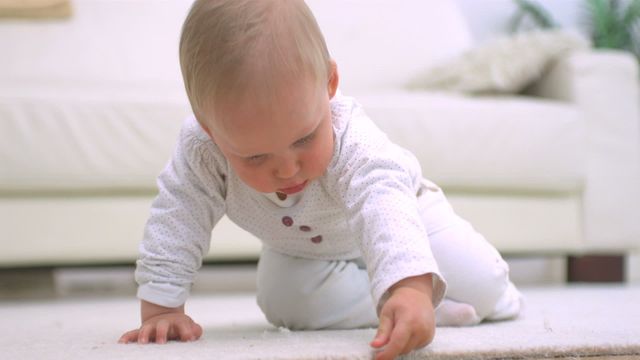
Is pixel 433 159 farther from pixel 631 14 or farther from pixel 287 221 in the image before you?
pixel 631 14

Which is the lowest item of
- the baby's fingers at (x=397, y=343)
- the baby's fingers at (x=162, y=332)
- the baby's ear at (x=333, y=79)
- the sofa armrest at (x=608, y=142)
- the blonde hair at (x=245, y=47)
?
the sofa armrest at (x=608, y=142)

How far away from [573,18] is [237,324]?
2380 mm

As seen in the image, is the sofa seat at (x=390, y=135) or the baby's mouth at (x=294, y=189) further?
the sofa seat at (x=390, y=135)

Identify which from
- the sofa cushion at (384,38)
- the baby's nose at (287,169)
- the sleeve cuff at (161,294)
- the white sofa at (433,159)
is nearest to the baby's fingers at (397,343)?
the baby's nose at (287,169)

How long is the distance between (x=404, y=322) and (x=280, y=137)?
0.59 ft

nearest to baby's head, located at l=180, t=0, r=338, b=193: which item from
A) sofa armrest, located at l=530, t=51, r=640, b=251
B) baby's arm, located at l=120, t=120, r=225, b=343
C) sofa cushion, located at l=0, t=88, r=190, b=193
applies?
baby's arm, located at l=120, t=120, r=225, b=343

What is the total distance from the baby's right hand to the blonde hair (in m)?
0.22

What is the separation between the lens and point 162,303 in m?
0.85

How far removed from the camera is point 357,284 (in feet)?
3.32

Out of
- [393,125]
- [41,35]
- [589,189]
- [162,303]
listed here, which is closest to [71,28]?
[41,35]

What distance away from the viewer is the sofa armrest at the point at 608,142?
1.76 m

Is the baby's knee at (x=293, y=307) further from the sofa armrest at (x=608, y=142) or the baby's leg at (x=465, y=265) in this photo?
the sofa armrest at (x=608, y=142)

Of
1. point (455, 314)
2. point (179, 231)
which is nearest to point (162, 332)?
point (179, 231)

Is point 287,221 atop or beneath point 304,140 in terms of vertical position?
beneath
